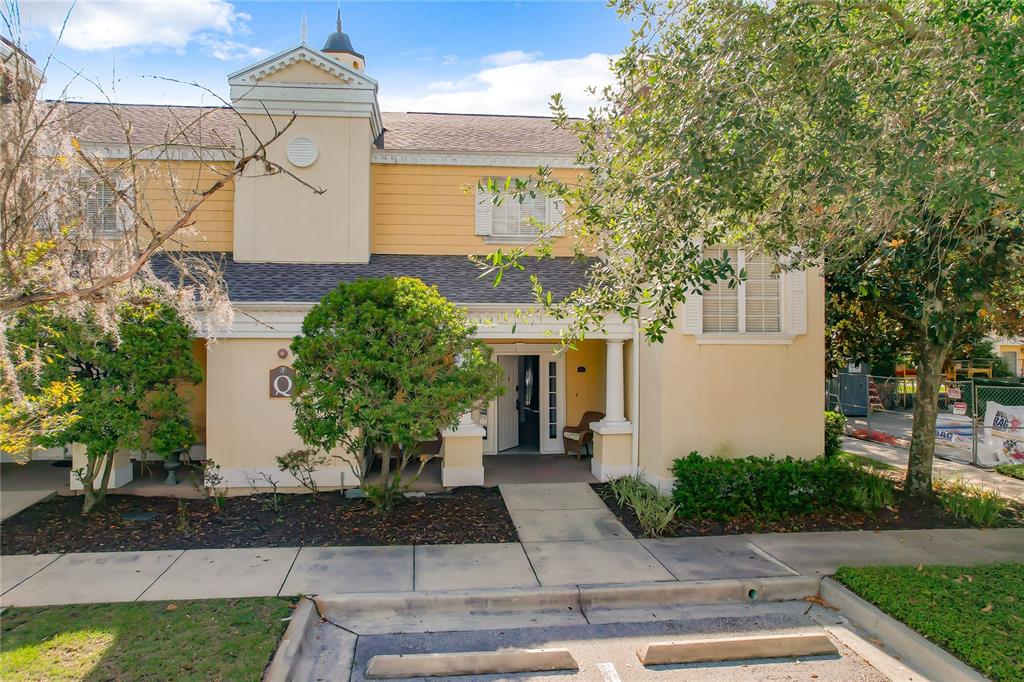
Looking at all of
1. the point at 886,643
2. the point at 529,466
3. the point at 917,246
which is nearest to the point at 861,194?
the point at 917,246

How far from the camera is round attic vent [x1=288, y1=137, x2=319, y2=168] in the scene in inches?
478

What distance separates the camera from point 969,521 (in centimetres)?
905

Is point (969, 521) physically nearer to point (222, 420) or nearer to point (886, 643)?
point (886, 643)

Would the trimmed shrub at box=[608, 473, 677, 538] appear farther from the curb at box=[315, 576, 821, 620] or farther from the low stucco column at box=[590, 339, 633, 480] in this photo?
the curb at box=[315, 576, 821, 620]

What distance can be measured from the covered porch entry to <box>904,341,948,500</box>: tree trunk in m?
4.34

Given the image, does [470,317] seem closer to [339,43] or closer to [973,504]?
[973,504]

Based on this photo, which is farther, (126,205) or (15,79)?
(126,205)

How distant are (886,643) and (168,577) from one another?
694cm

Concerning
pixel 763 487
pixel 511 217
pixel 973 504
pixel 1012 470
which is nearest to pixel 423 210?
pixel 511 217

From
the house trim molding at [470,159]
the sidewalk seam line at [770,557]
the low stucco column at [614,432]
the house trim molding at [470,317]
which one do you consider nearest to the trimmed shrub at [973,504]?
the sidewalk seam line at [770,557]

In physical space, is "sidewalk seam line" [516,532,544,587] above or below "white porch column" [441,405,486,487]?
below

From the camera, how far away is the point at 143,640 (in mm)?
5227

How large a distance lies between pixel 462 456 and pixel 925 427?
734cm

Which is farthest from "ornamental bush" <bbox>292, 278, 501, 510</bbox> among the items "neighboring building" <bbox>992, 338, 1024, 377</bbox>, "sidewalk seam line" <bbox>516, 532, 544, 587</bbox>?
"neighboring building" <bbox>992, 338, 1024, 377</bbox>
